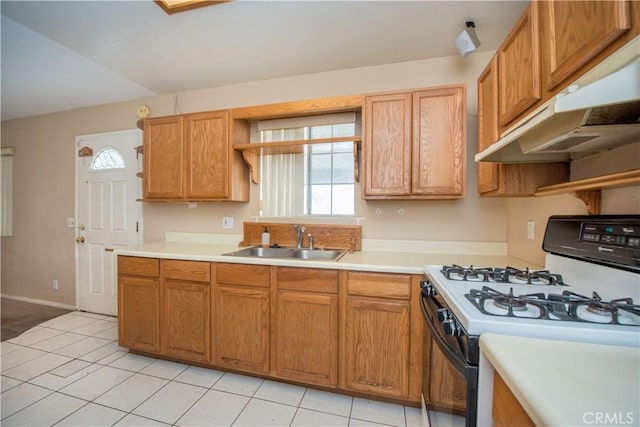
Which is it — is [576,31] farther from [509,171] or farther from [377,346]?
[377,346]

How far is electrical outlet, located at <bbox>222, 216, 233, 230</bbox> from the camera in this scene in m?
2.58

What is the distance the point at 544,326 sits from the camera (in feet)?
2.33

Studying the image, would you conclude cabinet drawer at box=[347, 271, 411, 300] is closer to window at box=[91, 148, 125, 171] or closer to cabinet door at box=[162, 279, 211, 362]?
cabinet door at box=[162, 279, 211, 362]

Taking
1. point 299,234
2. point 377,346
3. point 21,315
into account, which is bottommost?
point 21,315

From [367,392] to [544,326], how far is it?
1.27 m

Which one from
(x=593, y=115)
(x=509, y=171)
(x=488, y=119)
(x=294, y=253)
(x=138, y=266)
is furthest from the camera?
(x=294, y=253)

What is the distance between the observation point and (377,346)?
1.62 metres

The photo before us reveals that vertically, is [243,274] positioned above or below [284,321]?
above

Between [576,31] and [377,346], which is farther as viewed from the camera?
[377,346]

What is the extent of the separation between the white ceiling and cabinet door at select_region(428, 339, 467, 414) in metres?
1.89

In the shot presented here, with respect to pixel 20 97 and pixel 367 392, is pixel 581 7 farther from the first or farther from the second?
pixel 20 97

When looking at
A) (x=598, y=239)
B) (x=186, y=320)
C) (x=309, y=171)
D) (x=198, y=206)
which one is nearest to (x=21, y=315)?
(x=198, y=206)

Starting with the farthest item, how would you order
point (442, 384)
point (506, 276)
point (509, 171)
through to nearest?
point (509, 171)
point (506, 276)
point (442, 384)

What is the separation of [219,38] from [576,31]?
1.97 meters
